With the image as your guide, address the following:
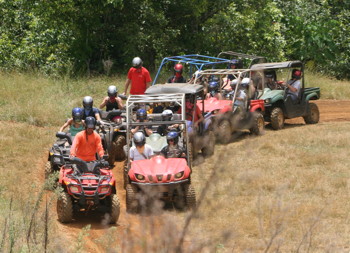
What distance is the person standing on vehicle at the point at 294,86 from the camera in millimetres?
17078

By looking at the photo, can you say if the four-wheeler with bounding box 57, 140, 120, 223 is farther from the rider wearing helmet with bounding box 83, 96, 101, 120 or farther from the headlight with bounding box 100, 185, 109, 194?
the rider wearing helmet with bounding box 83, 96, 101, 120

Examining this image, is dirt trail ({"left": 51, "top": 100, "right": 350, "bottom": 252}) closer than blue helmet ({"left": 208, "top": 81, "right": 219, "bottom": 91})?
Yes

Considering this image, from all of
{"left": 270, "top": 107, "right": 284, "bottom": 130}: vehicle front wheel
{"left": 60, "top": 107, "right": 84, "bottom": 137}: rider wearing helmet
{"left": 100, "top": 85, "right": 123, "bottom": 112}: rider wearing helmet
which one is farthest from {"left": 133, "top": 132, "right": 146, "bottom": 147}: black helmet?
{"left": 270, "top": 107, "right": 284, "bottom": 130}: vehicle front wheel

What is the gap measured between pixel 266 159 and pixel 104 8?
11.2 metres

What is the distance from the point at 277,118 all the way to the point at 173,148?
6.11m

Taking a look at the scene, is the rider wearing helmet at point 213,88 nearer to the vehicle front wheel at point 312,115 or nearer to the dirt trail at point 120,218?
the vehicle front wheel at point 312,115

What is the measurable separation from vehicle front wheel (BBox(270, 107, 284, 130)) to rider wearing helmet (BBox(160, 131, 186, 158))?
582 cm

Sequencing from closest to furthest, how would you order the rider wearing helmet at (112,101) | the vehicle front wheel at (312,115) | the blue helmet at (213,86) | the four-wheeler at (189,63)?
the rider wearing helmet at (112,101)
the blue helmet at (213,86)
the four-wheeler at (189,63)
the vehicle front wheel at (312,115)

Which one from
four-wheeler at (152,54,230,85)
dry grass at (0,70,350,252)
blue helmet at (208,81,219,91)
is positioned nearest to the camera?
dry grass at (0,70,350,252)

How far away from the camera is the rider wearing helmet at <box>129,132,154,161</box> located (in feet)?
36.2

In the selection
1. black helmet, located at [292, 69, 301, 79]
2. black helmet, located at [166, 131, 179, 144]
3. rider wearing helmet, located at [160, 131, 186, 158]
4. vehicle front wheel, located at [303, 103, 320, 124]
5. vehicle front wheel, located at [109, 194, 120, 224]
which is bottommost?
vehicle front wheel, located at [303, 103, 320, 124]

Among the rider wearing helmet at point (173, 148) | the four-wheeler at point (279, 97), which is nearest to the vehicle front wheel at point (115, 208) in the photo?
the rider wearing helmet at point (173, 148)

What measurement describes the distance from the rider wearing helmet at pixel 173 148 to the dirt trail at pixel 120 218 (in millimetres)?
1061

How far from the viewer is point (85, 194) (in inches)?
375
